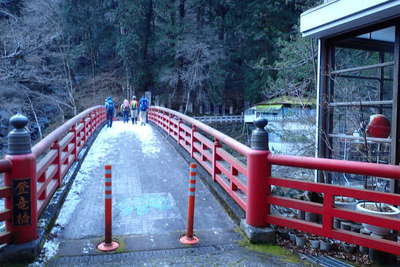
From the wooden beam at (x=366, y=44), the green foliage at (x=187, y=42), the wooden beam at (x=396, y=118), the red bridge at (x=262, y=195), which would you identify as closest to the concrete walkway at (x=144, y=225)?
the red bridge at (x=262, y=195)

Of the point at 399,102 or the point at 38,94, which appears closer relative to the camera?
the point at 399,102

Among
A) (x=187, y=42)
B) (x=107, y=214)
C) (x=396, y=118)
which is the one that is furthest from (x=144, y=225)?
(x=187, y=42)

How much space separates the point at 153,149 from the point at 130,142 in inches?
63.5

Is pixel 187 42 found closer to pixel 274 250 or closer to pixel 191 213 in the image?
pixel 191 213

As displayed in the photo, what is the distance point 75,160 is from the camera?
7668 mm

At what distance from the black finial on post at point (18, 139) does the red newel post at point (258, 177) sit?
2.64m

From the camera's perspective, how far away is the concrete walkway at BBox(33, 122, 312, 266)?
3666 millimetres

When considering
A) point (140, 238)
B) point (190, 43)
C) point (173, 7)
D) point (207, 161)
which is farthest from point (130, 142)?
point (173, 7)

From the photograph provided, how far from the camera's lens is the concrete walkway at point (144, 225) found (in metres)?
3.67

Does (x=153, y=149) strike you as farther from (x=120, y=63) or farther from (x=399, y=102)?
(x=120, y=63)

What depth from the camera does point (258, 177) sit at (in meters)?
Result: 4.02

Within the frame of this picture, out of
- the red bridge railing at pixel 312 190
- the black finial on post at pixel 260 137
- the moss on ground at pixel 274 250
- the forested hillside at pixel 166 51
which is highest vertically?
the forested hillside at pixel 166 51

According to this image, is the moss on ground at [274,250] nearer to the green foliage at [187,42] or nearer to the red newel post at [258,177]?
the red newel post at [258,177]

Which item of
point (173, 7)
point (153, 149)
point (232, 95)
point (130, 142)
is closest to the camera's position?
point (153, 149)
